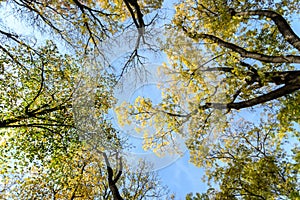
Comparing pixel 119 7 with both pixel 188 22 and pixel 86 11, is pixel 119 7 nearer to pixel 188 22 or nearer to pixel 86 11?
pixel 86 11

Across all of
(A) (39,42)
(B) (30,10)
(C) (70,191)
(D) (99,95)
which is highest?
(A) (39,42)

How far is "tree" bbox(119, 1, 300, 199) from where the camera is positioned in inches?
235

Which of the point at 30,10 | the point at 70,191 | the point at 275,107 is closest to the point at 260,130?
the point at 275,107

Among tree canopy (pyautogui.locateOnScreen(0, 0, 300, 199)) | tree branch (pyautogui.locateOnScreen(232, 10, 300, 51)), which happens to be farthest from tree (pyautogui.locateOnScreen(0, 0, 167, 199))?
tree branch (pyautogui.locateOnScreen(232, 10, 300, 51))

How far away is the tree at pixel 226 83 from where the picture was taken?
5961 mm

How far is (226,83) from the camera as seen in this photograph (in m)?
6.65

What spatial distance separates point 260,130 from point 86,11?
6.18 meters

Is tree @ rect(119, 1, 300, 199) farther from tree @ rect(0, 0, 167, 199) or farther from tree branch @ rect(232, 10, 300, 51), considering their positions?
tree @ rect(0, 0, 167, 199)

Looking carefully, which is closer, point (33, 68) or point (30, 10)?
point (30, 10)

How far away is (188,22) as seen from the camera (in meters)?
7.94

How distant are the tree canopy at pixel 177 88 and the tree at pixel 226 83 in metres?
Result: 0.03

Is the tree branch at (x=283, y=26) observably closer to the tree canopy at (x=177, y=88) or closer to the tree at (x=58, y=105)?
the tree canopy at (x=177, y=88)

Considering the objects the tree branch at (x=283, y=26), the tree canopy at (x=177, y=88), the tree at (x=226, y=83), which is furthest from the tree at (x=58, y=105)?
the tree branch at (x=283, y=26)

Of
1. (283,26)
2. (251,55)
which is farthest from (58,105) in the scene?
Answer: (283,26)
